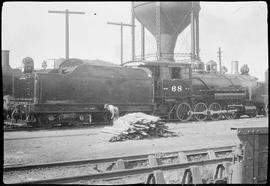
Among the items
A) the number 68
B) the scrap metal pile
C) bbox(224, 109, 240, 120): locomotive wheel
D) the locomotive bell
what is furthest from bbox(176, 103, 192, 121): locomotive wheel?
the locomotive bell

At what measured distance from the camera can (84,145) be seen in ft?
31.7

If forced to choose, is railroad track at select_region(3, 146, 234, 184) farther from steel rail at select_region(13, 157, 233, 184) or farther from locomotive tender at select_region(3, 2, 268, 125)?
locomotive tender at select_region(3, 2, 268, 125)

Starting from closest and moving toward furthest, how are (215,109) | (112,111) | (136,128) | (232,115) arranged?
(136,128) < (112,111) < (215,109) < (232,115)

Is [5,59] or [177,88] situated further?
[5,59]

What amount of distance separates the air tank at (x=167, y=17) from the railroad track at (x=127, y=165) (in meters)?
11.6

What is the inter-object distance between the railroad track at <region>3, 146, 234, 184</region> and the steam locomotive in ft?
20.2

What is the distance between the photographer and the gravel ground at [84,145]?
7.45m

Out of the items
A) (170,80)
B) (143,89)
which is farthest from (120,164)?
(170,80)

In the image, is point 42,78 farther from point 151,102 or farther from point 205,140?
point 205,140

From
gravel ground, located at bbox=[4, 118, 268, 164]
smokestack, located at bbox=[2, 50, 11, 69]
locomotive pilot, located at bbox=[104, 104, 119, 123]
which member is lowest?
gravel ground, located at bbox=[4, 118, 268, 164]

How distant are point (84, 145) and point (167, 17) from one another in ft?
36.7

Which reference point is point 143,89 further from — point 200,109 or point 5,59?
point 5,59

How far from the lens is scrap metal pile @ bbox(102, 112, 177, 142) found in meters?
10.8

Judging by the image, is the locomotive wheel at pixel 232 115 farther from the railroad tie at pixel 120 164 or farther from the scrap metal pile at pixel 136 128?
the railroad tie at pixel 120 164
